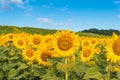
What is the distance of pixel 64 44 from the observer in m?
4.82

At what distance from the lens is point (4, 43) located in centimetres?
1028

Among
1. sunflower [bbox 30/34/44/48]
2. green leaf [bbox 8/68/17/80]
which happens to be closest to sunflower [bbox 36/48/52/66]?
green leaf [bbox 8/68/17/80]

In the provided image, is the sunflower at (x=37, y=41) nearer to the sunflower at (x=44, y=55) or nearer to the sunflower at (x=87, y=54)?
the sunflower at (x=87, y=54)

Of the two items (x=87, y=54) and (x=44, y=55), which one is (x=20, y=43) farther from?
(x=44, y=55)

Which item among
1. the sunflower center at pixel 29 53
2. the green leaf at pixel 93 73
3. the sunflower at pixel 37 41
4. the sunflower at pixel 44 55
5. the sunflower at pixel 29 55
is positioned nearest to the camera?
the green leaf at pixel 93 73

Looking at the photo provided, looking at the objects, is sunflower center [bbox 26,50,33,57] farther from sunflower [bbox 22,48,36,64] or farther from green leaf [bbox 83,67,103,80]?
green leaf [bbox 83,67,103,80]

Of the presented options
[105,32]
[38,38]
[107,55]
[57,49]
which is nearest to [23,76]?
[38,38]

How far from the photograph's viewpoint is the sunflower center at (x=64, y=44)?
4.76m

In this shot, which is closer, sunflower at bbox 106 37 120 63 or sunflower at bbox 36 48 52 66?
sunflower at bbox 106 37 120 63

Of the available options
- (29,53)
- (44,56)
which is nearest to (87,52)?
(29,53)

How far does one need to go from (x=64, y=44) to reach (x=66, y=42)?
72mm

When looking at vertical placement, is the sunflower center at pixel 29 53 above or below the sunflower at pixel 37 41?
below

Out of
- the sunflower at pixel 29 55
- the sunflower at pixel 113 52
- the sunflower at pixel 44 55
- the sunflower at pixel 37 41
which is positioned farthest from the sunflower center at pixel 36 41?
the sunflower at pixel 113 52

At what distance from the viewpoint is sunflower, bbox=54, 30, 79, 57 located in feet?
15.5
